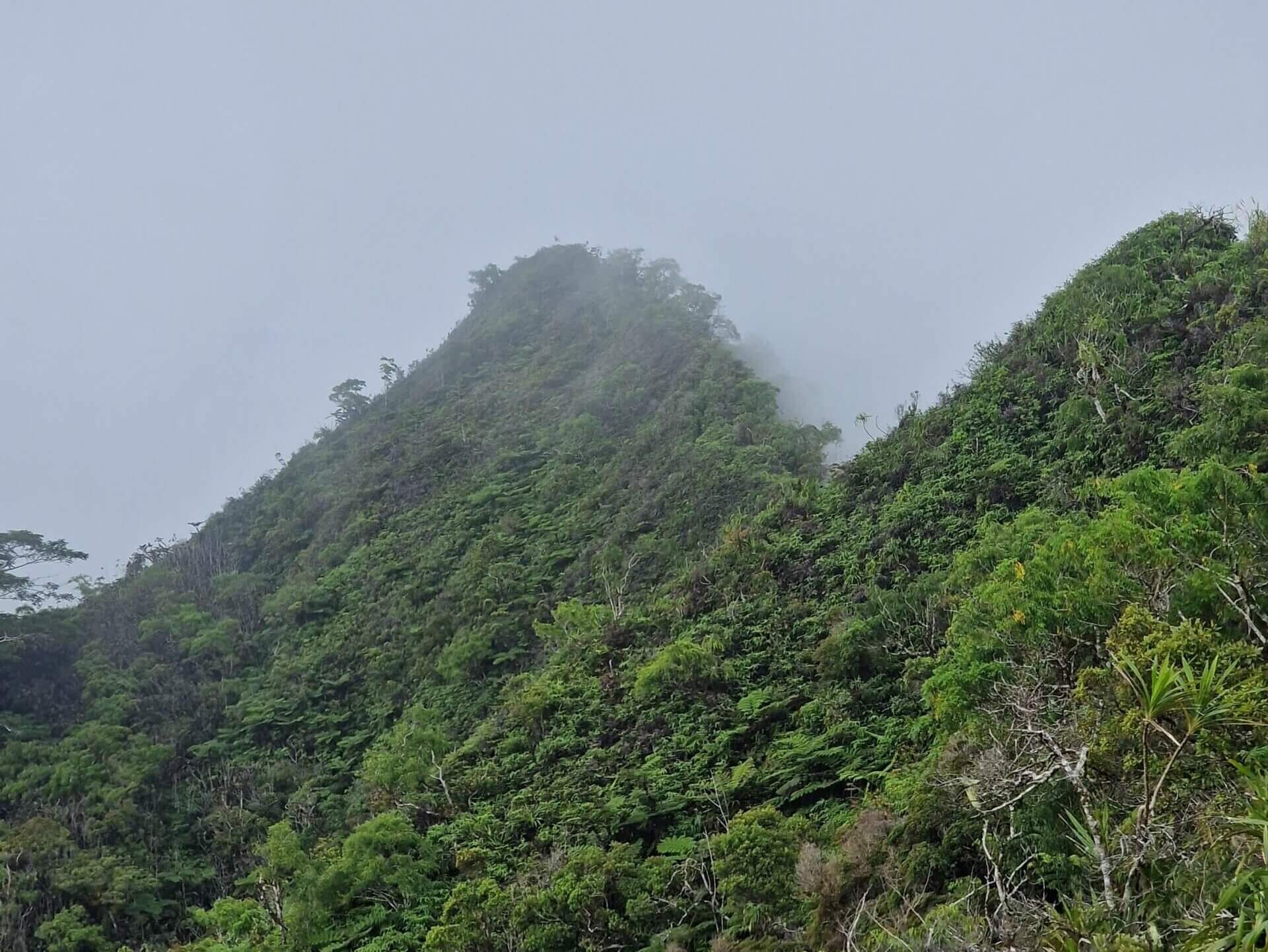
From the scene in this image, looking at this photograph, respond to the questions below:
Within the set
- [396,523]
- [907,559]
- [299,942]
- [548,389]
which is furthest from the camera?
[548,389]

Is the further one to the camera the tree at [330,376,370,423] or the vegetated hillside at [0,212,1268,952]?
the tree at [330,376,370,423]

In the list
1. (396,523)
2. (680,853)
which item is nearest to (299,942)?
(680,853)

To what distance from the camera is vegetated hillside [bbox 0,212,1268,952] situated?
23.7 feet

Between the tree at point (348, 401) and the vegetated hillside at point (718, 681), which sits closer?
the vegetated hillside at point (718, 681)

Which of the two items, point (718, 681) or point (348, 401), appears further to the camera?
point (348, 401)

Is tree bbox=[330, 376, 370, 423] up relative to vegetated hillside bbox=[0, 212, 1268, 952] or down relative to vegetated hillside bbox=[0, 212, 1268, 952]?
up

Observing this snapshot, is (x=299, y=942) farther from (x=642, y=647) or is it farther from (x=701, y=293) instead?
(x=701, y=293)

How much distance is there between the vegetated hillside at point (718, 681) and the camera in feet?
23.7

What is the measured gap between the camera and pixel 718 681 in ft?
59.4

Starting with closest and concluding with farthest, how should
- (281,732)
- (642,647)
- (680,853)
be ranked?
1. (680,853)
2. (642,647)
3. (281,732)

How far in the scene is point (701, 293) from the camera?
51.0 meters

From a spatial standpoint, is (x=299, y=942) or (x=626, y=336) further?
Result: (x=626, y=336)

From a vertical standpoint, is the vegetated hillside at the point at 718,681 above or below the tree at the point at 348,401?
below

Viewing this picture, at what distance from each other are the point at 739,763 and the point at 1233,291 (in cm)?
1424
